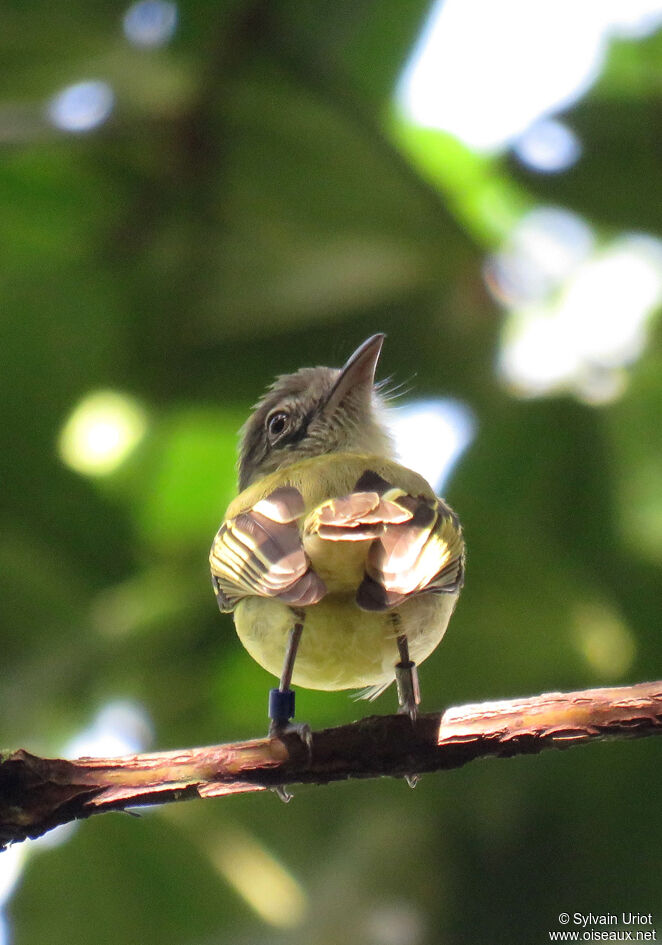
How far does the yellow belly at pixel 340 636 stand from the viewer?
352 centimetres

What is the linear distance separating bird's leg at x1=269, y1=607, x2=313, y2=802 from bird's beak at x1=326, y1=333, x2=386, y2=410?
68.8 inches

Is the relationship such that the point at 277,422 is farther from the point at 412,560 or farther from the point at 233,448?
the point at 412,560

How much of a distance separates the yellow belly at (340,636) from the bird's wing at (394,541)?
0.14 metres

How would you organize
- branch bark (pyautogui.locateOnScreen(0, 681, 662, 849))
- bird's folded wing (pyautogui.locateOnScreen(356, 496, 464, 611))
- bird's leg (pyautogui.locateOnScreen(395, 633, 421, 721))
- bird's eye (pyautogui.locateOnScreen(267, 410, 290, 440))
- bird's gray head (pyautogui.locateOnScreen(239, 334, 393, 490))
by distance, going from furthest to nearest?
bird's eye (pyautogui.locateOnScreen(267, 410, 290, 440))
bird's gray head (pyautogui.locateOnScreen(239, 334, 393, 490))
bird's leg (pyautogui.locateOnScreen(395, 633, 421, 721))
bird's folded wing (pyautogui.locateOnScreen(356, 496, 464, 611))
branch bark (pyautogui.locateOnScreen(0, 681, 662, 849))

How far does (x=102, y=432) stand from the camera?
5.41 metres

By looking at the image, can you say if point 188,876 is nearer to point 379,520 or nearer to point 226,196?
point 379,520

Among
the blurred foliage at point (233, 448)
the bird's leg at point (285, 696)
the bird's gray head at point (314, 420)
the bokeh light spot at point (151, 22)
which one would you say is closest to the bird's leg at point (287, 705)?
the bird's leg at point (285, 696)

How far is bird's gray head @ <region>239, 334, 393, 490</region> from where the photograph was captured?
523cm

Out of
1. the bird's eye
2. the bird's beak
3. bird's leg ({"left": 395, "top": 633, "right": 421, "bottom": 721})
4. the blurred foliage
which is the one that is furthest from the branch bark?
the bird's eye

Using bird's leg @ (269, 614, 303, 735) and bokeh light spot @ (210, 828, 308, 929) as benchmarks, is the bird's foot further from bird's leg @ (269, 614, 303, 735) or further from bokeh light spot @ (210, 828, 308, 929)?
bokeh light spot @ (210, 828, 308, 929)

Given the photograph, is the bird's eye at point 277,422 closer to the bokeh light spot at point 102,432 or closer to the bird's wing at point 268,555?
the bokeh light spot at point 102,432

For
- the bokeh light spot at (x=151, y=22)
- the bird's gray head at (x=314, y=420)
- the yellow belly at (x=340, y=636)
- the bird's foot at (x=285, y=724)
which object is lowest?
the bird's foot at (x=285, y=724)

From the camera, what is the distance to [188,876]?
16.0ft

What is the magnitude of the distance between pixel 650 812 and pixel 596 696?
2.39m
